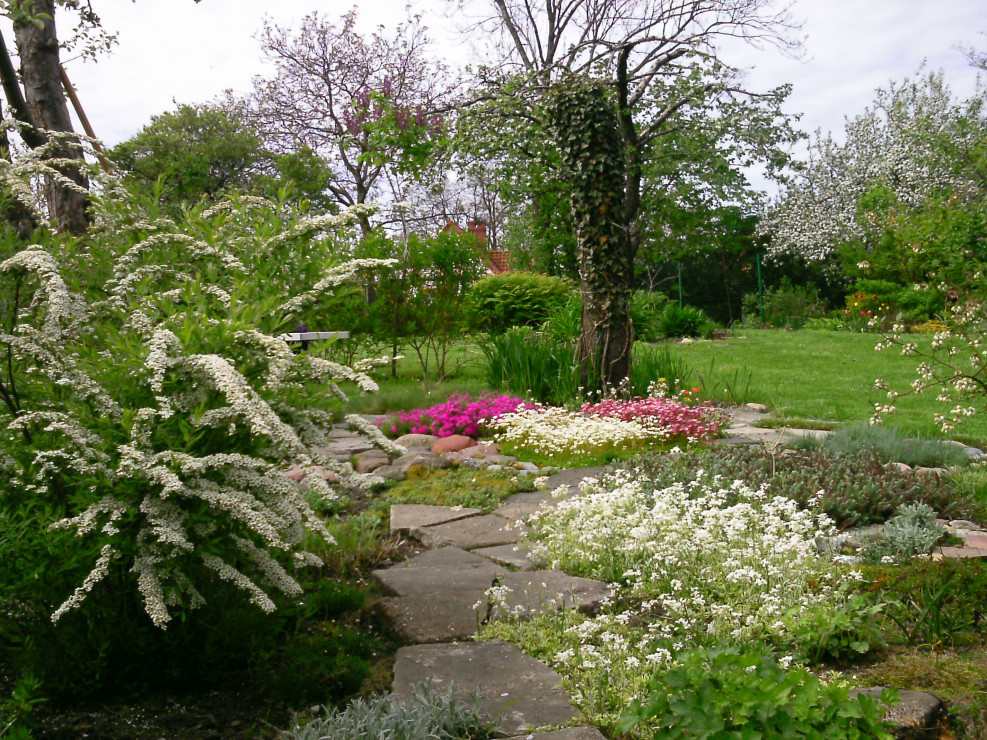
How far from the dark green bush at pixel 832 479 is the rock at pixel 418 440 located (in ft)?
6.60

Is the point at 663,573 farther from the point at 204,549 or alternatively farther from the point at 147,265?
the point at 147,265

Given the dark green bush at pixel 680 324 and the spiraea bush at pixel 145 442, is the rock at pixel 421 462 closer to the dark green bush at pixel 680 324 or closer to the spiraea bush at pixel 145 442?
the spiraea bush at pixel 145 442

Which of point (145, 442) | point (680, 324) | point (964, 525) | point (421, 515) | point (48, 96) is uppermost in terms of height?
point (48, 96)

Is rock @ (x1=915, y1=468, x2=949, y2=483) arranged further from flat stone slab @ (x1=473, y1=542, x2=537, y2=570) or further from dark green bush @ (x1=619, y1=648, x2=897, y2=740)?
dark green bush @ (x1=619, y1=648, x2=897, y2=740)

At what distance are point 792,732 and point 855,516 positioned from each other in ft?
8.80

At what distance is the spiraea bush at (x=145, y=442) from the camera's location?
2.08 metres

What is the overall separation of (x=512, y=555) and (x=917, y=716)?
76.8 inches

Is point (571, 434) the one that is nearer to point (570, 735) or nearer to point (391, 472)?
point (391, 472)

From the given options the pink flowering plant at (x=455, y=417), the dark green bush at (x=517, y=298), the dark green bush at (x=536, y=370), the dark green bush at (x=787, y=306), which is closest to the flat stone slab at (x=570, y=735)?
the pink flowering plant at (x=455, y=417)

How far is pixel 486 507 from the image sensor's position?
4.52 meters

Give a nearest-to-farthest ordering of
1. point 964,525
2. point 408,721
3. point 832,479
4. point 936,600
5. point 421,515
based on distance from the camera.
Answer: point 408,721 < point 936,600 < point 964,525 < point 421,515 < point 832,479

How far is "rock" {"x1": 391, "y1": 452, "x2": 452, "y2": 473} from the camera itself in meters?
5.46

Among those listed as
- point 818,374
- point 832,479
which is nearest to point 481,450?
point 832,479

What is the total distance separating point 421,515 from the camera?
4305 mm
